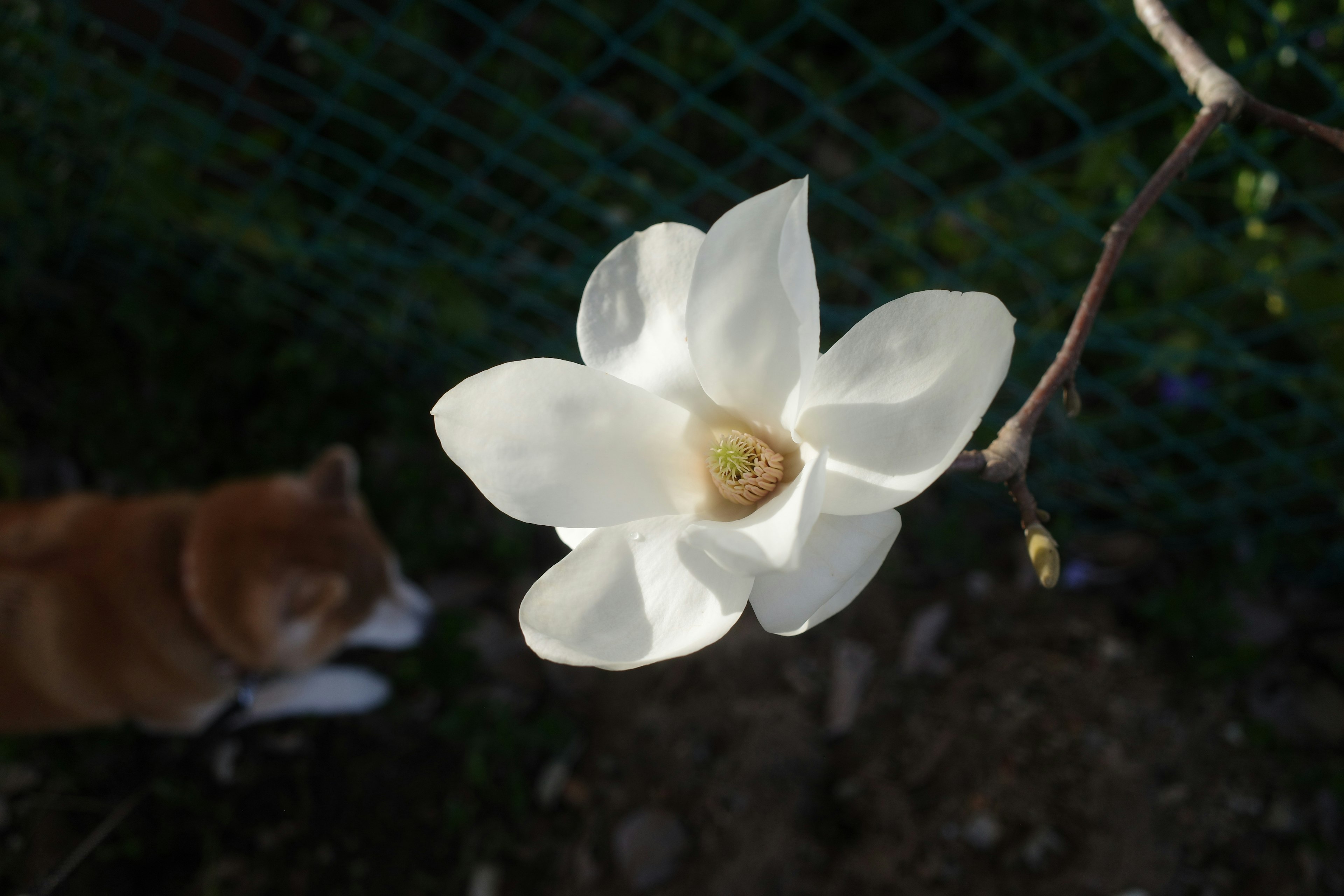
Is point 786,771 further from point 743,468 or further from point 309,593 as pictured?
point 743,468

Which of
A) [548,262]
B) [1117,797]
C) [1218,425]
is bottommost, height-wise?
[1117,797]

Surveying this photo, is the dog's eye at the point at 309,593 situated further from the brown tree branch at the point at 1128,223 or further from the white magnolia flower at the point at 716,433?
the brown tree branch at the point at 1128,223

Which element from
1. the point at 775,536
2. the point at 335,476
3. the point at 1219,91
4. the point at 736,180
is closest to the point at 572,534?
the point at 775,536

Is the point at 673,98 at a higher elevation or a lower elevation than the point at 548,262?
higher

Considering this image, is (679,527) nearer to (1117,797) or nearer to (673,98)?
(1117,797)

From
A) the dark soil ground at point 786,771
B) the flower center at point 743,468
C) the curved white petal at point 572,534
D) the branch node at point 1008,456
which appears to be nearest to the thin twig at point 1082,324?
the branch node at point 1008,456

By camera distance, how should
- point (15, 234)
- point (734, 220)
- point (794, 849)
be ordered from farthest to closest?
point (15, 234) → point (794, 849) → point (734, 220)

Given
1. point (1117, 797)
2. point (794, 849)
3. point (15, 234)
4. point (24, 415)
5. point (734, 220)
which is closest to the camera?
point (734, 220)

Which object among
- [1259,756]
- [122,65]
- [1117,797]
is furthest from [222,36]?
[1259,756]
